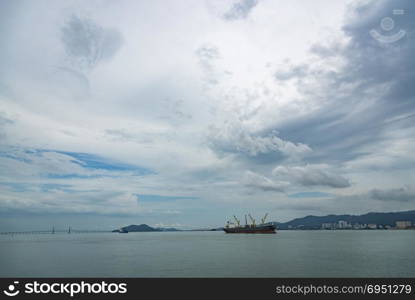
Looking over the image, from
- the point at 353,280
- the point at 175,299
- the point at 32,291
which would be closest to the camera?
the point at 32,291

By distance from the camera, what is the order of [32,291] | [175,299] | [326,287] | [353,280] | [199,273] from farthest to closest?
1. [199,273]
2. [353,280]
3. [326,287]
4. [175,299]
5. [32,291]

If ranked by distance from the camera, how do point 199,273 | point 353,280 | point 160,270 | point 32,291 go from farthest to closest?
1. point 160,270
2. point 199,273
3. point 353,280
4. point 32,291

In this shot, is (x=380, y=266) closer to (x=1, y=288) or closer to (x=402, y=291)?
(x=402, y=291)

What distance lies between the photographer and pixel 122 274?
2283 inches

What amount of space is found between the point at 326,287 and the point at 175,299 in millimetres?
20376

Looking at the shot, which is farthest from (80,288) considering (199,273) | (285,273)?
(285,273)

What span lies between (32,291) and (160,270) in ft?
102

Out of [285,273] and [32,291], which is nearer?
[32,291]

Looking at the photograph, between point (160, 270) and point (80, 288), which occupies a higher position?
point (80, 288)

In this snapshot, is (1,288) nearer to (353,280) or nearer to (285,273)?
(285,273)

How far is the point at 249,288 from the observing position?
145 feet

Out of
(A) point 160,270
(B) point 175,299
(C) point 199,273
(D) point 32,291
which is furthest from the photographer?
(A) point 160,270

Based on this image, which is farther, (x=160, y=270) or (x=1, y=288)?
(x=160, y=270)

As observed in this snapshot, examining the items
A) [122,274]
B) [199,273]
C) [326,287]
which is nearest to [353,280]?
[326,287]
